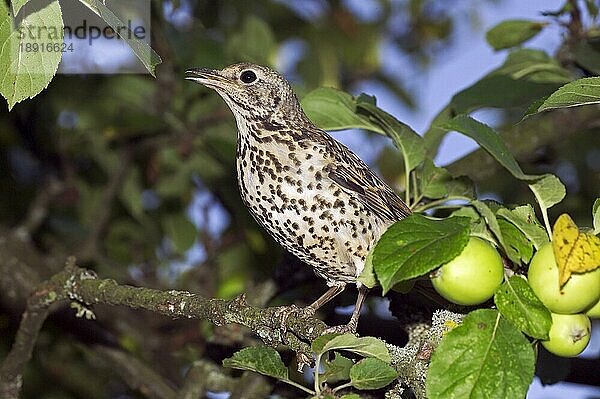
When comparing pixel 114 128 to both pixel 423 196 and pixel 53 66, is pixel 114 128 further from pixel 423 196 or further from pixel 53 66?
pixel 53 66

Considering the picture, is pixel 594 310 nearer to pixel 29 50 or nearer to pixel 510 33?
pixel 29 50

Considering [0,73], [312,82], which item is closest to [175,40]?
[312,82]

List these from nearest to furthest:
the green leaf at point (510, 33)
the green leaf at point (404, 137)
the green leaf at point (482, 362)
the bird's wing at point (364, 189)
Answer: the green leaf at point (482, 362) < the green leaf at point (404, 137) < the bird's wing at point (364, 189) < the green leaf at point (510, 33)

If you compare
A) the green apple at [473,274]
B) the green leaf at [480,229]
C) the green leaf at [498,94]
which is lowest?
the green apple at [473,274]

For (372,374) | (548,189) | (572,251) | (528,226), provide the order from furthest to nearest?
(548,189), (528,226), (372,374), (572,251)

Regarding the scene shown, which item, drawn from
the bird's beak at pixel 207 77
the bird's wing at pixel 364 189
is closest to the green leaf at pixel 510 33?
the bird's wing at pixel 364 189

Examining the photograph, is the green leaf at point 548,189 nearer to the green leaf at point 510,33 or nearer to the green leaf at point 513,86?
the green leaf at point 513,86

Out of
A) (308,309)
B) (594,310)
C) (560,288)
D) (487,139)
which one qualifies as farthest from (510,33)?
(560,288)
